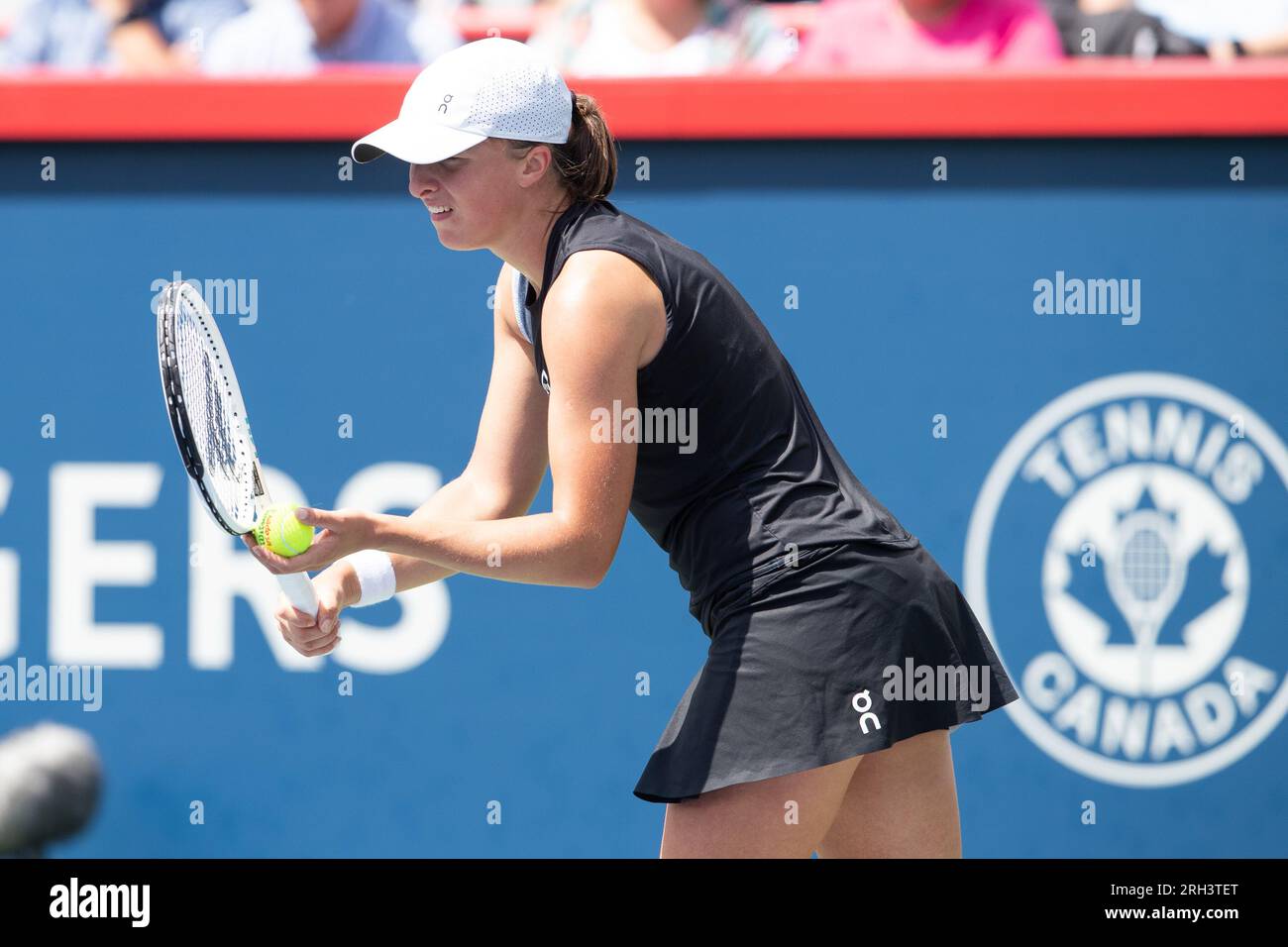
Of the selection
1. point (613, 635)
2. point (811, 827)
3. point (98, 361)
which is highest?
point (98, 361)

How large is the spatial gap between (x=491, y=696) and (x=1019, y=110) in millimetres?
1503

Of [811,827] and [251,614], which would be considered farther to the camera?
[251,614]

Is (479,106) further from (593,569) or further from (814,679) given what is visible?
(814,679)

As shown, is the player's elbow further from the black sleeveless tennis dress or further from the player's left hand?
the player's left hand

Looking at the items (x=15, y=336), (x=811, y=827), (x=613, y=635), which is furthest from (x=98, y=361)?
(x=811, y=827)

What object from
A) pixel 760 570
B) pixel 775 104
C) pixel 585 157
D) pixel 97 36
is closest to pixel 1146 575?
pixel 775 104

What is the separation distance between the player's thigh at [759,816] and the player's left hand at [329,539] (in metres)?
0.56

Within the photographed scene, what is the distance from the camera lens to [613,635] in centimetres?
325

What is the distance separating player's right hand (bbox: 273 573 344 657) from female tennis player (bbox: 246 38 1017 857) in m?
0.01

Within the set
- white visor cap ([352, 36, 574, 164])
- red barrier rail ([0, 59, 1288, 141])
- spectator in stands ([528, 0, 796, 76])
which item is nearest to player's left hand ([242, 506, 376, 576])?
white visor cap ([352, 36, 574, 164])

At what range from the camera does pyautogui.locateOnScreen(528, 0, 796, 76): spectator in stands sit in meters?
3.66

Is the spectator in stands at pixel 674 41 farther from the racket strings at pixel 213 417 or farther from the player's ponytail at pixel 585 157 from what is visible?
the racket strings at pixel 213 417

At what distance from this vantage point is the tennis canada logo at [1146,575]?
3.17 metres
